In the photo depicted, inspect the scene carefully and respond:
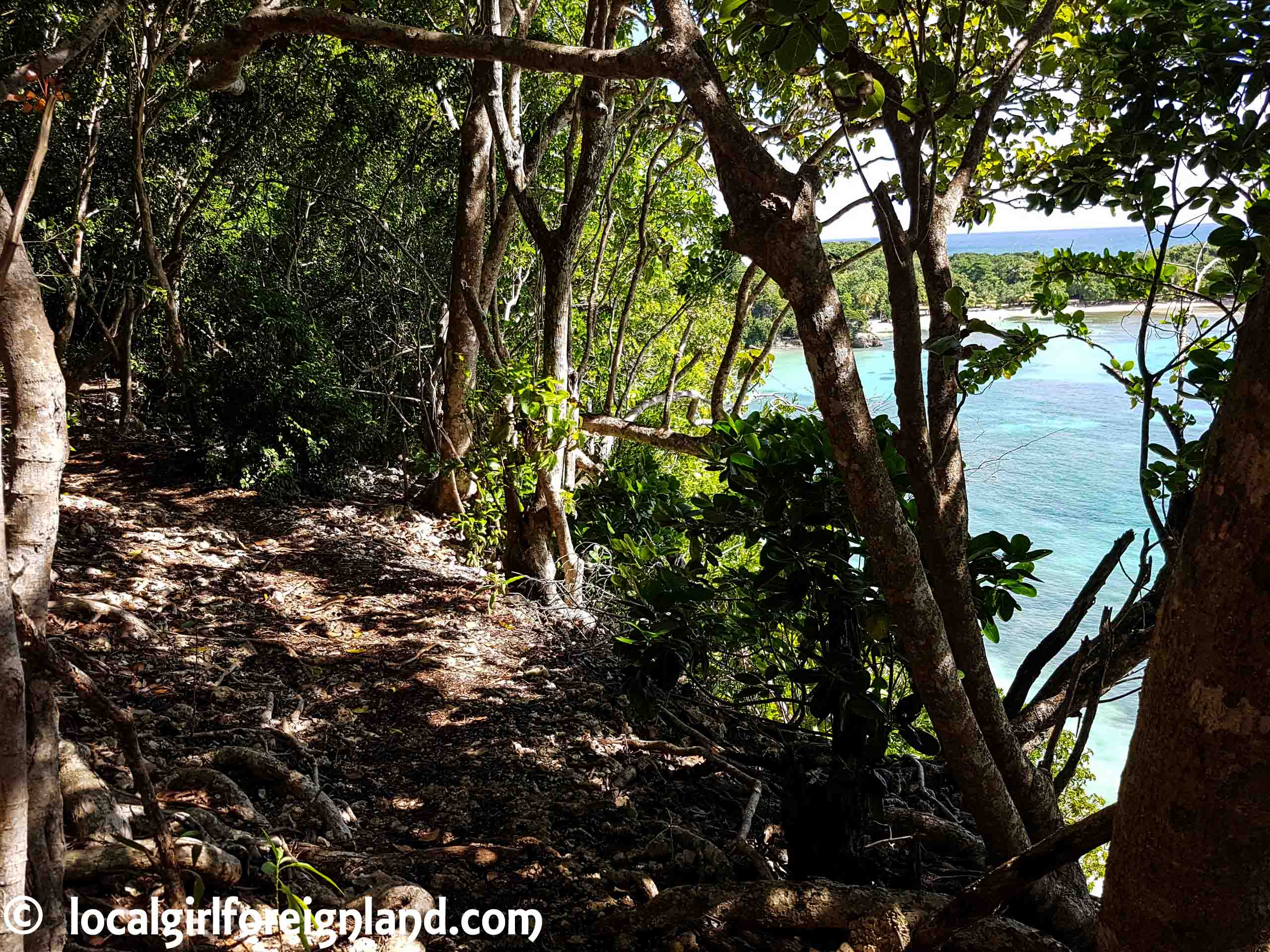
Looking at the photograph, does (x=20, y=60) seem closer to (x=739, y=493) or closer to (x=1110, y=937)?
(x=739, y=493)

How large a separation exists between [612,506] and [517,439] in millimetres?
891

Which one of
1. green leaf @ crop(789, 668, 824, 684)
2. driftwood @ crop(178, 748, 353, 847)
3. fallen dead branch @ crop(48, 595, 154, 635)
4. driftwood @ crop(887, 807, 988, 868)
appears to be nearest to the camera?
green leaf @ crop(789, 668, 824, 684)

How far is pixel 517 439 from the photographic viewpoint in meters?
5.41

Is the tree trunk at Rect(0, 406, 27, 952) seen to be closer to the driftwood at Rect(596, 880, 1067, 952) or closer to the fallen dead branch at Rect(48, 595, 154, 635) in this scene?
the driftwood at Rect(596, 880, 1067, 952)

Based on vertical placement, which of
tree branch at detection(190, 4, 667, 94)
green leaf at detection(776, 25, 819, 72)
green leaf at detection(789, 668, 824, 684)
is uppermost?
tree branch at detection(190, 4, 667, 94)

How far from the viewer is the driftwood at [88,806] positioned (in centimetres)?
221

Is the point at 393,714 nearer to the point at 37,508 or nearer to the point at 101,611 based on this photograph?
the point at 101,611

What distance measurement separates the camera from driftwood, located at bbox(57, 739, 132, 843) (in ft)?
7.25

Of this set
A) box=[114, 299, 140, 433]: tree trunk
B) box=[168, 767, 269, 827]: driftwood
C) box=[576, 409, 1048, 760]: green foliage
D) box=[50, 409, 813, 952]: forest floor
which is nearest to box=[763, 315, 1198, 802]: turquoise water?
box=[50, 409, 813, 952]: forest floor

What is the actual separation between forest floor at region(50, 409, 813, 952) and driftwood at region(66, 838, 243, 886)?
0.03m

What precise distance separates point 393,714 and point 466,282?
3.40 metres

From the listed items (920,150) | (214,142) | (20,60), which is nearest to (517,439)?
(920,150)

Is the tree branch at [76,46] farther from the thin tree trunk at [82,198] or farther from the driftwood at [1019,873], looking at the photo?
the driftwood at [1019,873]

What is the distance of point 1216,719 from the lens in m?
0.98
